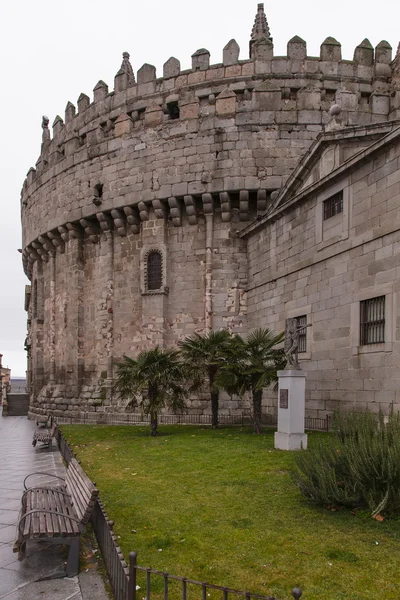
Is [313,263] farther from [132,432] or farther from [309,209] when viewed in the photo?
[132,432]

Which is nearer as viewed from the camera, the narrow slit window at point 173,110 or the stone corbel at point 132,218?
the stone corbel at point 132,218

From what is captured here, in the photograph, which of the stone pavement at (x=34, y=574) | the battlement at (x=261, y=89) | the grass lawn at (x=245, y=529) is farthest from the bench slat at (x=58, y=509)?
the battlement at (x=261, y=89)

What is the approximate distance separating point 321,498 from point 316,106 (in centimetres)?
1542

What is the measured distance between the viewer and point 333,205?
546 inches

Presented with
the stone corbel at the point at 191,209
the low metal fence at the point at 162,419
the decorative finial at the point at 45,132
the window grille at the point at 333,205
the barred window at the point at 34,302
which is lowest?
the low metal fence at the point at 162,419

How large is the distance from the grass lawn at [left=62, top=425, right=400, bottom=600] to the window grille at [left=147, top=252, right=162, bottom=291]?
408 inches

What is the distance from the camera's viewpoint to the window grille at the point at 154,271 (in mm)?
20250

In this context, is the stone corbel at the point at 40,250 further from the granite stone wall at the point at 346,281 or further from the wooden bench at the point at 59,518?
the wooden bench at the point at 59,518

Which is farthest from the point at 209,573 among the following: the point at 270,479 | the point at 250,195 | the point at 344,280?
the point at 250,195

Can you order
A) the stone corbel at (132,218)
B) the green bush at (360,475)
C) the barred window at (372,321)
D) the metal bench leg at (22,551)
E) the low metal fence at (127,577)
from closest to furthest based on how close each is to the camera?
the low metal fence at (127,577), the metal bench leg at (22,551), the green bush at (360,475), the barred window at (372,321), the stone corbel at (132,218)

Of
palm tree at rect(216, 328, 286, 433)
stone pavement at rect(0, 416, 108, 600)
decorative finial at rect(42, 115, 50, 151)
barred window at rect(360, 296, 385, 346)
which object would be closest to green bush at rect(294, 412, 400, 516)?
stone pavement at rect(0, 416, 108, 600)

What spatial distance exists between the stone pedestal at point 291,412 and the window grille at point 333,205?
15.5ft

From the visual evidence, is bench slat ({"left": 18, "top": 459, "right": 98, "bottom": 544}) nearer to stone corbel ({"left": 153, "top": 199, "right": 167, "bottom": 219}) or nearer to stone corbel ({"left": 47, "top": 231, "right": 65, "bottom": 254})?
stone corbel ({"left": 153, "top": 199, "right": 167, "bottom": 219})

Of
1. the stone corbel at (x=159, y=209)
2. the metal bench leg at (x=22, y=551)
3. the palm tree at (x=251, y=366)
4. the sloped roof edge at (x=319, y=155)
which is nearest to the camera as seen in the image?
the metal bench leg at (x=22, y=551)
